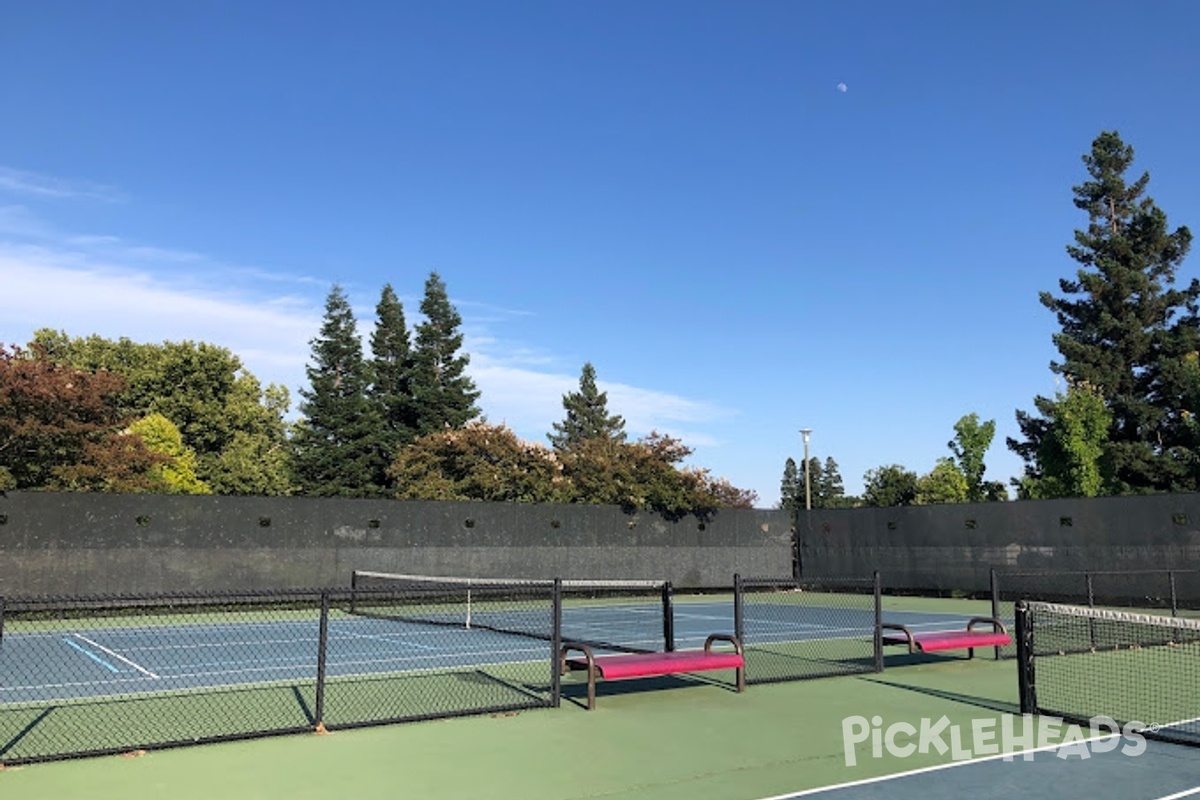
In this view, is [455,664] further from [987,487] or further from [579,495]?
[987,487]

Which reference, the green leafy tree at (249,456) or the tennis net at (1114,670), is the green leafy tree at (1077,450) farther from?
the green leafy tree at (249,456)

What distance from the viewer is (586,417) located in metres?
73.1

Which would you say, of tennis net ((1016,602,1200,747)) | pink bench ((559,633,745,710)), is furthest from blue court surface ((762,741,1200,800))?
pink bench ((559,633,745,710))

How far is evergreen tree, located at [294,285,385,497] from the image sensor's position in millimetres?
48188

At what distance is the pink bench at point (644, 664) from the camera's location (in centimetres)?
909

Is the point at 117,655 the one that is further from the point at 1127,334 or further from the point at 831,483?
the point at 831,483

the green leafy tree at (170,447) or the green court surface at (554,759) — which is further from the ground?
the green leafy tree at (170,447)

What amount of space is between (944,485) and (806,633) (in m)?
35.5

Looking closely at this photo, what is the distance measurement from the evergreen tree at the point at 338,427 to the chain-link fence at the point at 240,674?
28274 mm

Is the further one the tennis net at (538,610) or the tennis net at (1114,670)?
the tennis net at (538,610)

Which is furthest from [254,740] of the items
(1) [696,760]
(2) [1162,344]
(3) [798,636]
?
(2) [1162,344]

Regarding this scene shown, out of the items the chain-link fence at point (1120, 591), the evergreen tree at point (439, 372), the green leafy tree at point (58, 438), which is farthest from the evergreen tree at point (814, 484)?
the green leafy tree at point (58, 438)

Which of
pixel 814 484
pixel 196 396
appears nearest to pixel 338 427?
pixel 196 396

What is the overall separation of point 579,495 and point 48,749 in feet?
90.5
